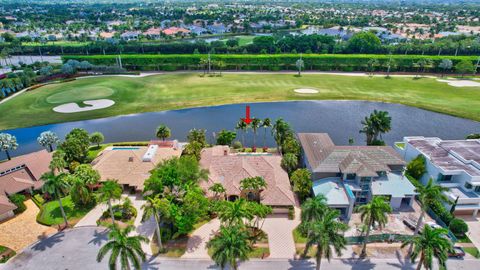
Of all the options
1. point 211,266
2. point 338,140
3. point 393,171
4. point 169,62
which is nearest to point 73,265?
point 211,266

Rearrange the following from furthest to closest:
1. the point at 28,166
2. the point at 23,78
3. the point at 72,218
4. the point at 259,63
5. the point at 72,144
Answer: the point at 259,63 → the point at 23,78 → the point at 72,144 → the point at 28,166 → the point at 72,218

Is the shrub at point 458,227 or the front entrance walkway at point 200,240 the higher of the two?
the shrub at point 458,227

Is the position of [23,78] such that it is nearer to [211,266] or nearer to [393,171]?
[211,266]

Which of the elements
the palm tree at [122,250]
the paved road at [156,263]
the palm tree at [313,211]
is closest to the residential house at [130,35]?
the paved road at [156,263]

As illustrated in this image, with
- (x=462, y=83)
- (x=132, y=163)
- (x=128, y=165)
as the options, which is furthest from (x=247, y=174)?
(x=462, y=83)

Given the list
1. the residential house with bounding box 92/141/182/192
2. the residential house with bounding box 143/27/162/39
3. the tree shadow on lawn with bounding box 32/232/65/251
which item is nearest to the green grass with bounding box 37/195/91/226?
the tree shadow on lawn with bounding box 32/232/65/251

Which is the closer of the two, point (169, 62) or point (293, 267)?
point (293, 267)

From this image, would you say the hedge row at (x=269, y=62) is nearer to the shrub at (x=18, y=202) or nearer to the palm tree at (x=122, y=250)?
the shrub at (x=18, y=202)
